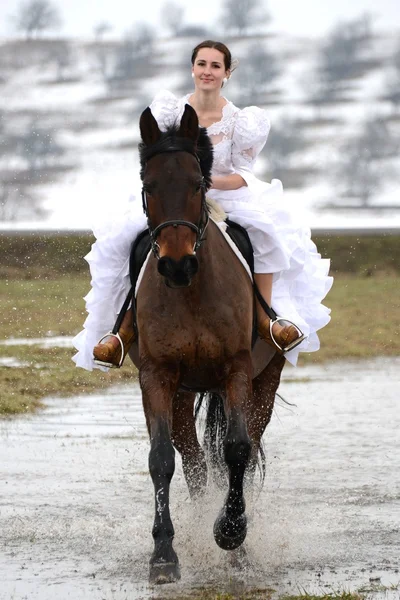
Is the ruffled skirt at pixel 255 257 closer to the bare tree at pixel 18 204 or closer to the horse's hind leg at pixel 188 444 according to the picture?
the horse's hind leg at pixel 188 444

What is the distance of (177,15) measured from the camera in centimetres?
15475

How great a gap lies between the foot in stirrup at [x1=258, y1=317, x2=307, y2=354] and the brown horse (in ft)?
1.46

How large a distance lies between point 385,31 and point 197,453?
150 m

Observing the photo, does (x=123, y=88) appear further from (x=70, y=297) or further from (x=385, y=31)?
(x=70, y=297)

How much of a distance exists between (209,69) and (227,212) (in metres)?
0.97

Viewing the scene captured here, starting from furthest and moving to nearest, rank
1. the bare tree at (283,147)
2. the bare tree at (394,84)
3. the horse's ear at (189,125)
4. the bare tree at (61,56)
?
the bare tree at (61,56)
the bare tree at (394,84)
the bare tree at (283,147)
the horse's ear at (189,125)

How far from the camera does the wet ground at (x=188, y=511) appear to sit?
6.59 meters

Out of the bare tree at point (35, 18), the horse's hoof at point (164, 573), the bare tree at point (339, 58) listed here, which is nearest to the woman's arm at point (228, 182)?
the horse's hoof at point (164, 573)

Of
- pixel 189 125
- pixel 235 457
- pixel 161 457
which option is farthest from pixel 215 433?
pixel 189 125

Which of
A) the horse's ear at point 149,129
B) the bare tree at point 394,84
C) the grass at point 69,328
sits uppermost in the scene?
the horse's ear at point 149,129

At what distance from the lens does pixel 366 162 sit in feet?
383

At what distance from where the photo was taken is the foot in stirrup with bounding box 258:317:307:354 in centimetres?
771

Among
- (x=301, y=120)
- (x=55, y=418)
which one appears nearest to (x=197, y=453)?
(x=55, y=418)

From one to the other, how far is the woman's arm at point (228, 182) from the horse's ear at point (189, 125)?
4.11 feet
